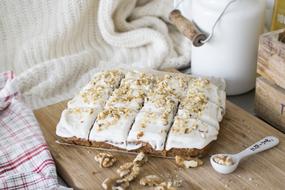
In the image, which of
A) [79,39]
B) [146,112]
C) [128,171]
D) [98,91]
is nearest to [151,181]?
[128,171]

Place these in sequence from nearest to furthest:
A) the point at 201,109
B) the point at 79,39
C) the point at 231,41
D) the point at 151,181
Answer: the point at 151,181
the point at 201,109
the point at 231,41
the point at 79,39

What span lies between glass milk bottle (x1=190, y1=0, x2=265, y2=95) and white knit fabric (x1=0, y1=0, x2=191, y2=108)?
0.61 ft

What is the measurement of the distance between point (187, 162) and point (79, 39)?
62cm

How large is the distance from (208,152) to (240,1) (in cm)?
34

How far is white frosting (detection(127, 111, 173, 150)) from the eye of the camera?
2.88 feet

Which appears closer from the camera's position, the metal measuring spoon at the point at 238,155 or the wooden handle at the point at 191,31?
the metal measuring spoon at the point at 238,155

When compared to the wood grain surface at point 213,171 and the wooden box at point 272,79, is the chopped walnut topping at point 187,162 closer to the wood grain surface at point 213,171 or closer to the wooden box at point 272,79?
the wood grain surface at point 213,171

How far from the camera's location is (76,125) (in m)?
0.93

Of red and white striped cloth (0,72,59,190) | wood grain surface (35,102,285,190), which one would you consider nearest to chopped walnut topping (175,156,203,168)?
wood grain surface (35,102,285,190)

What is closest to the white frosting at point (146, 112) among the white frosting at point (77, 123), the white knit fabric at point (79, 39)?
the white frosting at point (77, 123)

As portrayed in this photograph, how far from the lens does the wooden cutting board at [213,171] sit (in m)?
0.84

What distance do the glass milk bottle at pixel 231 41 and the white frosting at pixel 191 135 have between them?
24 centimetres

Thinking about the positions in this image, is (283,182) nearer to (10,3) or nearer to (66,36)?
(66,36)

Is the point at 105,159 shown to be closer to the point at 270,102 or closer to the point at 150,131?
the point at 150,131
